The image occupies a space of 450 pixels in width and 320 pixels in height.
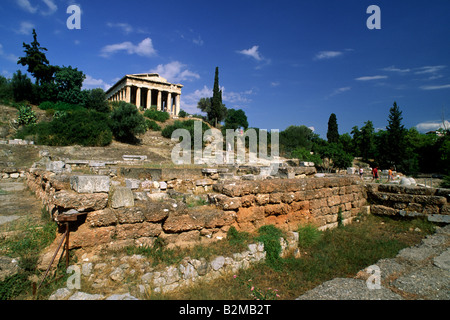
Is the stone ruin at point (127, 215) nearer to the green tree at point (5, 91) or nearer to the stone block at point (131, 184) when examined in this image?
the stone block at point (131, 184)

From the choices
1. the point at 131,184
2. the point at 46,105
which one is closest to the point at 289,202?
the point at 131,184

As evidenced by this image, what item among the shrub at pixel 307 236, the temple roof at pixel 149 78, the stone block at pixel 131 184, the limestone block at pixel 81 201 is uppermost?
Result: the temple roof at pixel 149 78

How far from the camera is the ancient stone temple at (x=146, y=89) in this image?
1733 inches

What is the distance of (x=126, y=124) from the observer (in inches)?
897

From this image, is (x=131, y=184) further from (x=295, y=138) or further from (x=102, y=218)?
(x=295, y=138)

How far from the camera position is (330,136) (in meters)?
48.4

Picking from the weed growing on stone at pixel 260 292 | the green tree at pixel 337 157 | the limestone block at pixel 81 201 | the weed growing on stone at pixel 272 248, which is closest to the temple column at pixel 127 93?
the green tree at pixel 337 157

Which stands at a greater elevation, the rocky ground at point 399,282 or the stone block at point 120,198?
the stone block at point 120,198

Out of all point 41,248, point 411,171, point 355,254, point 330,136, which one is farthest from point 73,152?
point 330,136

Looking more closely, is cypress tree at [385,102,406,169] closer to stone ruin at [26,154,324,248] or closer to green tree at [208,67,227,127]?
green tree at [208,67,227,127]

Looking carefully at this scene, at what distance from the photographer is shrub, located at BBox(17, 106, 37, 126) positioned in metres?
21.2

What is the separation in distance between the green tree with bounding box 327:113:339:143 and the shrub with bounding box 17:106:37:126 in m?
47.4

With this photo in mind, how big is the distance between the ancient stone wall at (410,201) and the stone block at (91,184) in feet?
26.9
